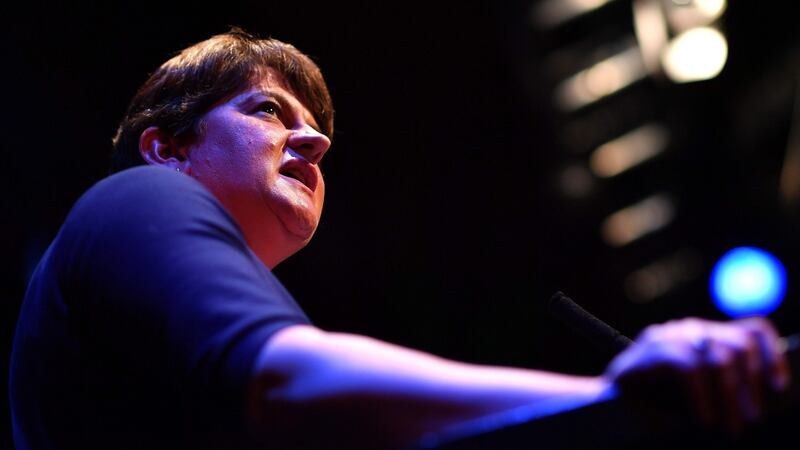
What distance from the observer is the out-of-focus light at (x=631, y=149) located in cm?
538

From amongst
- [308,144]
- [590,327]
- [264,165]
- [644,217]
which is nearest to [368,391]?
[590,327]

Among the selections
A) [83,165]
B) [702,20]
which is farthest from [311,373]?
[702,20]

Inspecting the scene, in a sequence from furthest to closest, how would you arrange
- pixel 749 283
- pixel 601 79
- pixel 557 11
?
pixel 749 283 < pixel 601 79 < pixel 557 11

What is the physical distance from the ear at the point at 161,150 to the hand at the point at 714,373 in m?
1.30

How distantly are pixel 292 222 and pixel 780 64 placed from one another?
4134 mm

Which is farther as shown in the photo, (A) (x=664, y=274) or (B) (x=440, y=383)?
(A) (x=664, y=274)

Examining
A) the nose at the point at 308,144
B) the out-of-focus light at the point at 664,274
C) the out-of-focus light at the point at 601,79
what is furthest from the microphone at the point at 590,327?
the out-of-focus light at the point at 664,274

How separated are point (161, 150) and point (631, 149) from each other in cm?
407

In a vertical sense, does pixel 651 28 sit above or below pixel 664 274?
above

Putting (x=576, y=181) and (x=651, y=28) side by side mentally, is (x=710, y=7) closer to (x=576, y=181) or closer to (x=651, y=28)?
(x=651, y=28)

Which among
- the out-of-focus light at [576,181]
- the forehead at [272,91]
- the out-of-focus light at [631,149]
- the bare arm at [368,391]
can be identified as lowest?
the bare arm at [368,391]

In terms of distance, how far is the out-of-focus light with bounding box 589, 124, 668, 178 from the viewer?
212 inches

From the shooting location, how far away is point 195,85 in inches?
76.5

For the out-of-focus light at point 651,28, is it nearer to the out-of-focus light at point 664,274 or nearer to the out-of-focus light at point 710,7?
the out-of-focus light at point 710,7
